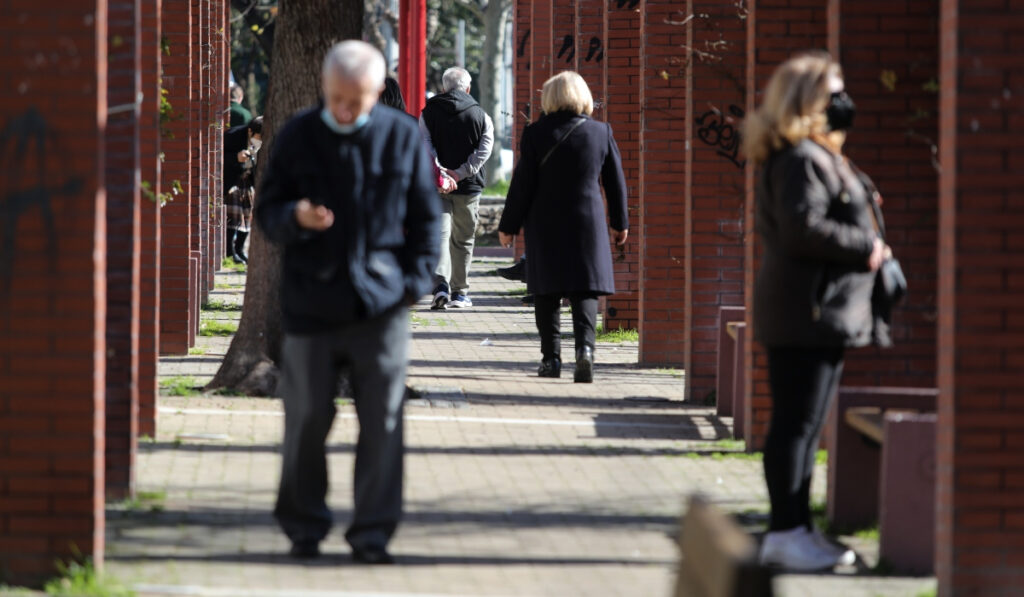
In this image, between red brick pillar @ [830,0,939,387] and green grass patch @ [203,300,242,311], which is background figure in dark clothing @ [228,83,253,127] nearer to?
green grass patch @ [203,300,242,311]

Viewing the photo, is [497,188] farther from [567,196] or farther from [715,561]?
[715,561]

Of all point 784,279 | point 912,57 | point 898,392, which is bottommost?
point 898,392

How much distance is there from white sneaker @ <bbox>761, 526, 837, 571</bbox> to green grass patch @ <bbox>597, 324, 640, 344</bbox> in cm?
900

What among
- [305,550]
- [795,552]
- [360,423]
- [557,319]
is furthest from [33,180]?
[557,319]

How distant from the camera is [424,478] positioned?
8.50m

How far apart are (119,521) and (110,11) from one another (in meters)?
2.03

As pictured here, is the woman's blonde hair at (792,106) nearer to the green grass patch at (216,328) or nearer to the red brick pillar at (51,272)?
the red brick pillar at (51,272)

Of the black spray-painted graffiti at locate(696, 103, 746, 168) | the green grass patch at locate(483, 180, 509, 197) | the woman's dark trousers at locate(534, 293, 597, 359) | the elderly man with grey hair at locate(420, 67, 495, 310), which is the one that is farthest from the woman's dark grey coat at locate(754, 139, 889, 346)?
the green grass patch at locate(483, 180, 509, 197)

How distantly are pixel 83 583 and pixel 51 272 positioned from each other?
1019mm

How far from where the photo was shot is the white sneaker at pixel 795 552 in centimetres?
660

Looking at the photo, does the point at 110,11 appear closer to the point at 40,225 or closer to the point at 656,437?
the point at 40,225

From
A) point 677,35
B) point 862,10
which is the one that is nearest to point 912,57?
point 862,10

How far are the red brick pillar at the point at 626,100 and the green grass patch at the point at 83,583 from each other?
30.9 ft

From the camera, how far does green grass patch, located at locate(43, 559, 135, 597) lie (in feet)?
19.3
